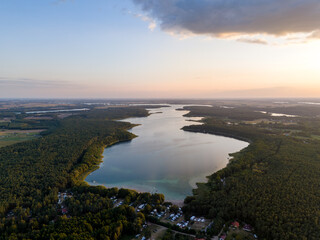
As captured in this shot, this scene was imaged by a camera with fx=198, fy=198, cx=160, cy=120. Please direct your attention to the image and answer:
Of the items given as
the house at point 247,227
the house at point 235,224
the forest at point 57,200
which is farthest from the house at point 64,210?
the house at point 247,227

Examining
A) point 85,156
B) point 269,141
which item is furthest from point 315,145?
point 85,156

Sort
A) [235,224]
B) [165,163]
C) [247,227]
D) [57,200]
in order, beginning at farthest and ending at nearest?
[165,163]
[57,200]
[235,224]
[247,227]

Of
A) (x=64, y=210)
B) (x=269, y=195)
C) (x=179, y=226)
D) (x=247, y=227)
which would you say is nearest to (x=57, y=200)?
(x=64, y=210)

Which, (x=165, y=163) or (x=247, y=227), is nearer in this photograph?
(x=247, y=227)

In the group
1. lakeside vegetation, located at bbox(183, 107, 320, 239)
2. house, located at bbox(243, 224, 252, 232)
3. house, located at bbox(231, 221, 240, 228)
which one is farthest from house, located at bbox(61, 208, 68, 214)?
house, located at bbox(243, 224, 252, 232)

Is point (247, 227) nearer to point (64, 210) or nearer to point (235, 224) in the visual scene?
point (235, 224)

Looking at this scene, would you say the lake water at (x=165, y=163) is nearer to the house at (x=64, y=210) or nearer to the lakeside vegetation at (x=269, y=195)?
the lakeside vegetation at (x=269, y=195)

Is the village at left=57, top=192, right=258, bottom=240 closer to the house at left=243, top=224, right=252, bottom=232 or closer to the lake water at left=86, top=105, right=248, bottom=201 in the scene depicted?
the house at left=243, top=224, right=252, bottom=232

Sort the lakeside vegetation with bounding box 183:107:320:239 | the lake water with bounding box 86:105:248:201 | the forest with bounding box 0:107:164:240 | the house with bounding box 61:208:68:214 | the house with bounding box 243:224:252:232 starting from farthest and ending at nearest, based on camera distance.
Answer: the lake water with bounding box 86:105:248:201 → the house with bounding box 61:208:68:214 → the house with bounding box 243:224:252:232 → the lakeside vegetation with bounding box 183:107:320:239 → the forest with bounding box 0:107:164:240
